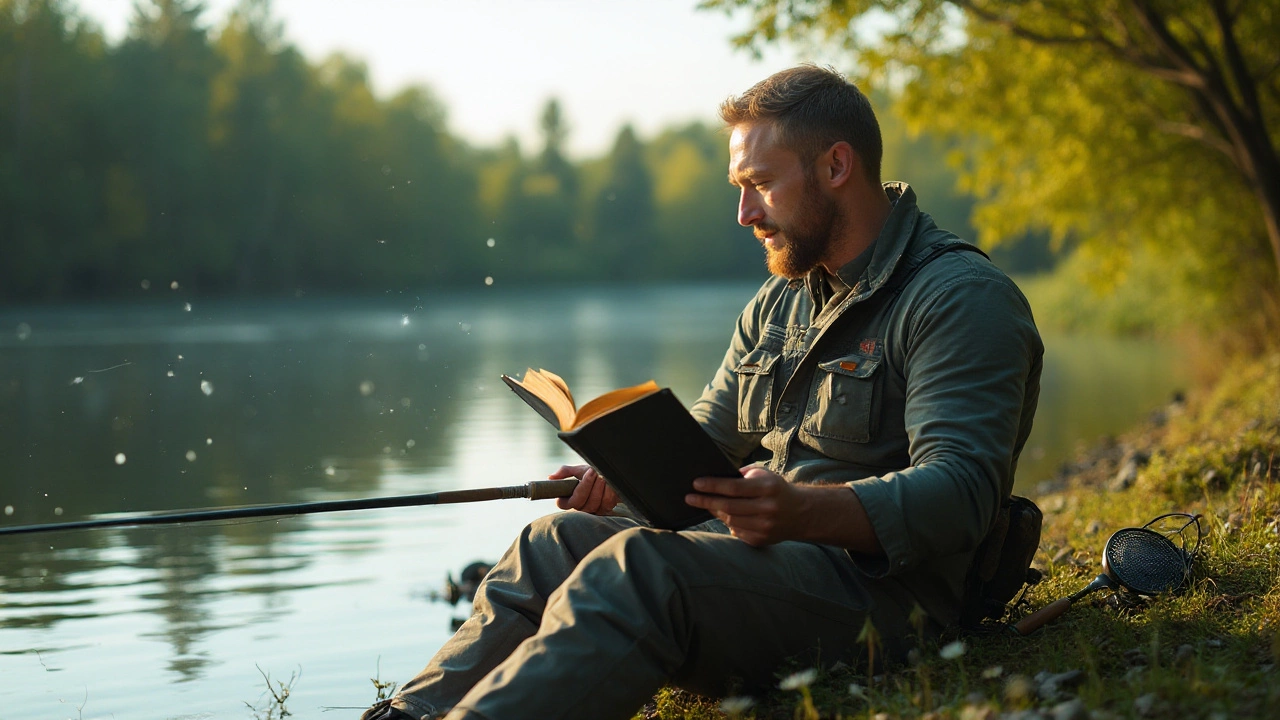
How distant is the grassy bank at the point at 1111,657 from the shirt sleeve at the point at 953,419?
0.29 m

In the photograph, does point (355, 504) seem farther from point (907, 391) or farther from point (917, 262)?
point (917, 262)

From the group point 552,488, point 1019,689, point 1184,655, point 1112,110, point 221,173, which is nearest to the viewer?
point 1019,689

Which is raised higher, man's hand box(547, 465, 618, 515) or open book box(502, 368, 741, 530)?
open book box(502, 368, 741, 530)

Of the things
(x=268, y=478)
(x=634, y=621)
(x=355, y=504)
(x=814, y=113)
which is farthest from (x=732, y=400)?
(x=268, y=478)

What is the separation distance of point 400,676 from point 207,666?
81cm

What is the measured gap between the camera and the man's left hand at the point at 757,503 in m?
2.88

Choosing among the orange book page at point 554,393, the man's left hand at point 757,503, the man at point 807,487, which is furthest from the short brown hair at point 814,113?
the man's left hand at point 757,503

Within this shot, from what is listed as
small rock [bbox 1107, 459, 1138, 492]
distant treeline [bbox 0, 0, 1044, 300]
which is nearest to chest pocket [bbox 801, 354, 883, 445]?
small rock [bbox 1107, 459, 1138, 492]

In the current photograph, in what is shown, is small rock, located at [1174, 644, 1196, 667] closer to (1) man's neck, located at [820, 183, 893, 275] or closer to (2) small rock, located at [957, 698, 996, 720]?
(2) small rock, located at [957, 698, 996, 720]

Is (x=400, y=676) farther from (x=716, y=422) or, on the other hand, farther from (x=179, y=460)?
(x=179, y=460)

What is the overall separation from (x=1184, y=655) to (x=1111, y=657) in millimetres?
184

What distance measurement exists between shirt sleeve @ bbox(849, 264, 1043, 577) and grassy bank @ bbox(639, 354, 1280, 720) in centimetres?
29

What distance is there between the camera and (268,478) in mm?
10016

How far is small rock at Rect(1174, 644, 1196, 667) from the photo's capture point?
3150mm
